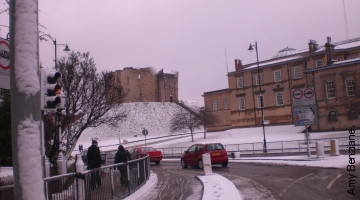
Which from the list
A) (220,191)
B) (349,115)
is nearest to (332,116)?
(349,115)

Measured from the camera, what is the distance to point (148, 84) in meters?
108

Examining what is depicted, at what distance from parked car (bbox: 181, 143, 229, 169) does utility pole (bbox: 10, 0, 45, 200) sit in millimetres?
20164

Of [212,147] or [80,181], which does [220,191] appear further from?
[212,147]

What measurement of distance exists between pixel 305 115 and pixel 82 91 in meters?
14.0

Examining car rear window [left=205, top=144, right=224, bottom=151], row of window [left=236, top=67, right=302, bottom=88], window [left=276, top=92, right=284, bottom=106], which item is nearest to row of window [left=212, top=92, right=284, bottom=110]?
window [left=276, top=92, right=284, bottom=106]

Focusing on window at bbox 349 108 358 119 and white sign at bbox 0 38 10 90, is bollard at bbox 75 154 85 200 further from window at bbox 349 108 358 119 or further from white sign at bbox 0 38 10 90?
window at bbox 349 108 358 119

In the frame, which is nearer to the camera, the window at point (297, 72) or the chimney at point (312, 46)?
the window at point (297, 72)

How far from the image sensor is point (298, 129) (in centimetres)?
5647

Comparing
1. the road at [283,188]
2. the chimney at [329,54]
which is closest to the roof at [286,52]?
the chimney at [329,54]

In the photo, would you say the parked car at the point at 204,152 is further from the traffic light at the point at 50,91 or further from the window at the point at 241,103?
the window at the point at 241,103

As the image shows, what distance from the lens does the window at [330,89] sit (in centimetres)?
5182

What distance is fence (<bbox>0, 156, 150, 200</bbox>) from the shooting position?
8.07 metres

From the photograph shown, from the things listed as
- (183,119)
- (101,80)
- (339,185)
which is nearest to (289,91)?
(183,119)

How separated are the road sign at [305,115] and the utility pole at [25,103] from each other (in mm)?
23088
